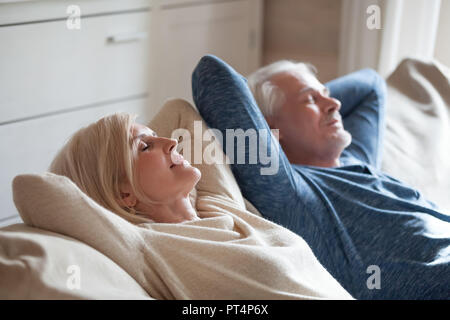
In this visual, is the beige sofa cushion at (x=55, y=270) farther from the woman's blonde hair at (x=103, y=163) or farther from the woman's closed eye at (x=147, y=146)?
the woman's closed eye at (x=147, y=146)

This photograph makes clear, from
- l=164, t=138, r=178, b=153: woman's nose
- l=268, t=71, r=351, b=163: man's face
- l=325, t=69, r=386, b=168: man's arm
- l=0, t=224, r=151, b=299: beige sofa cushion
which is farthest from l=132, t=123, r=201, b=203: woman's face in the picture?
l=325, t=69, r=386, b=168: man's arm

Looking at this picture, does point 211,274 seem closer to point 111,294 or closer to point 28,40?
point 111,294

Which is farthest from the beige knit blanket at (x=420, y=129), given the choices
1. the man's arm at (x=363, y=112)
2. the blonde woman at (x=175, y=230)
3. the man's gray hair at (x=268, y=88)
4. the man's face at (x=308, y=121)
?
the blonde woman at (x=175, y=230)

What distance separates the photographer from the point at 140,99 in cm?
292

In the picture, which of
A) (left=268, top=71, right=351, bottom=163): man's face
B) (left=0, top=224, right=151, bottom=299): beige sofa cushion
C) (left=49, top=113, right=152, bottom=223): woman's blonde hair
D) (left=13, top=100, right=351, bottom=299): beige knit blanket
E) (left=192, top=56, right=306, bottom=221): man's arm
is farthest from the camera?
(left=268, top=71, right=351, bottom=163): man's face

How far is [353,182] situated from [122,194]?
76 centimetres

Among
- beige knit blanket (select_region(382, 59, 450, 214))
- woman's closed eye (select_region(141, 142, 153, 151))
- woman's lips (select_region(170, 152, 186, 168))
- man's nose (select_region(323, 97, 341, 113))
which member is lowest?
beige knit blanket (select_region(382, 59, 450, 214))

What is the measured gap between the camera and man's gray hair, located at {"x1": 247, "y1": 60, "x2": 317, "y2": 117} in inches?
78.2

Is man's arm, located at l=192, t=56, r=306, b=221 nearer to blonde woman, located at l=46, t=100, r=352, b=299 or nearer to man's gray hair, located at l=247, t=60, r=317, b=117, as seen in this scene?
blonde woman, located at l=46, t=100, r=352, b=299

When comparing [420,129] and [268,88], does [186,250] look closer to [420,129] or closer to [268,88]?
[268,88]

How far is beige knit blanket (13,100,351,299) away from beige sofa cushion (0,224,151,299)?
0.10ft

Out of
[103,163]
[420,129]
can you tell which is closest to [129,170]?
[103,163]

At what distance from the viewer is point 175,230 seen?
4.04 ft

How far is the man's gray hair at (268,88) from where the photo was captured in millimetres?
1985
